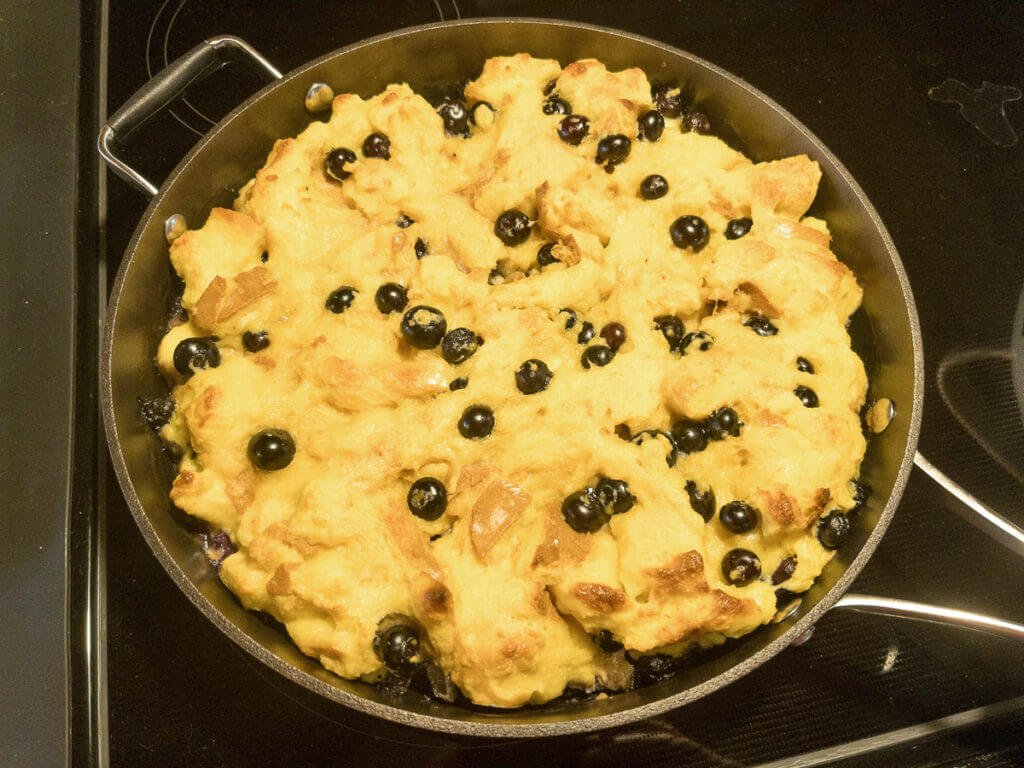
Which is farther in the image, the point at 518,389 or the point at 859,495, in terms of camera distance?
the point at 859,495

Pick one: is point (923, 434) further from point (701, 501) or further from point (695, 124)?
point (695, 124)

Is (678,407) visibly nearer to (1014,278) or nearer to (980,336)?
(980,336)

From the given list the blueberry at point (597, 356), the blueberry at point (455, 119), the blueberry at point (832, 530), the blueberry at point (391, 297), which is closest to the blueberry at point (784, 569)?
the blueberry at point (832, 530)

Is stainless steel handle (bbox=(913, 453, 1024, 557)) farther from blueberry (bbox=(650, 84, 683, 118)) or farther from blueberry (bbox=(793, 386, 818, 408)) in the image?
blueberry (bbox=(650, 84, 683, 118))

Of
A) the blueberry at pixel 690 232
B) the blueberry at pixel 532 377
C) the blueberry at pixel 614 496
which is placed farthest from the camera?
the blueberry at pixel 690 232

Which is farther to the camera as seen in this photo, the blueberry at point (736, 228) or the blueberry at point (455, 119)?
the blueberry at point (455, 119)

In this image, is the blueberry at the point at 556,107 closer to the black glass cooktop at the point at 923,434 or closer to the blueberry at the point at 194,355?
the black glass cooktop at the point at 923,434

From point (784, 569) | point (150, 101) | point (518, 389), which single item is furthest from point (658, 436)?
point (150, 101)
